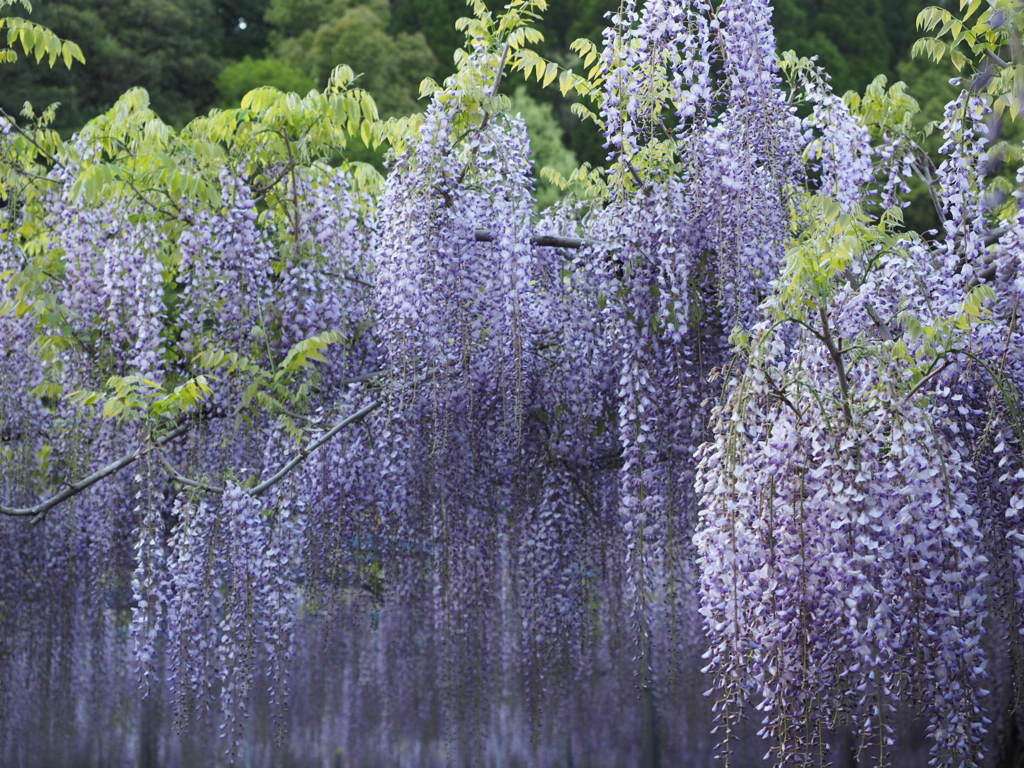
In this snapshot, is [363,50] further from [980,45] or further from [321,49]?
[980,45]

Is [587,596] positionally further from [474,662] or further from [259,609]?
[259,609]

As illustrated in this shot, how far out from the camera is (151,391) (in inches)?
213

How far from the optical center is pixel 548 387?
5.84 m

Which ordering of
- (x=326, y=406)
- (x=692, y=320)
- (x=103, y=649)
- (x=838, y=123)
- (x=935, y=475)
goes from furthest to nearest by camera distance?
(x=103, y=649)
(x=326, y=406)
(x=838, y=123)
(x=692, y=320)
(x=935, y=475)

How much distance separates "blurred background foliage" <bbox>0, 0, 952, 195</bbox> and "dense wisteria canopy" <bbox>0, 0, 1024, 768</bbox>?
10.4m

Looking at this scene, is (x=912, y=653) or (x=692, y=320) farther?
(x=692, y=320)

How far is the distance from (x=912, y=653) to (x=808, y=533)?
0.51m

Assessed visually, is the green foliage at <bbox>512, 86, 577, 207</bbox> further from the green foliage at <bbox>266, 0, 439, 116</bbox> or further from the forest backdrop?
the green foliage at <bbox>266, 0, 439, 116</bbox>

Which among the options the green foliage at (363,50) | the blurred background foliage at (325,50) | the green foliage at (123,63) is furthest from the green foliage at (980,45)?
the green foliage at (363,50)

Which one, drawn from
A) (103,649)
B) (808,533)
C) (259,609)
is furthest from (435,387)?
(103,649)

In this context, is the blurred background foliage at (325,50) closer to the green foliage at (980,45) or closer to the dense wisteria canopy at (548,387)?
the dense wisteria canopy at (548,387)

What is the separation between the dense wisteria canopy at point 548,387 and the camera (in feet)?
12.6

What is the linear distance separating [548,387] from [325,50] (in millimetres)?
15346

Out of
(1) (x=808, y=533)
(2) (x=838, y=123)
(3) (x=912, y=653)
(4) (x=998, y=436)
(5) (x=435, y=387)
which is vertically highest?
(2) (x=838, y=123)
